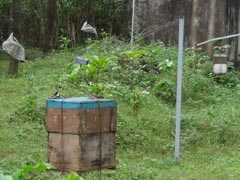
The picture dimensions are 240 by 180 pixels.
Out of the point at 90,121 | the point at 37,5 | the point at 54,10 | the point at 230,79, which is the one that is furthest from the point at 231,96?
the point at 37,5

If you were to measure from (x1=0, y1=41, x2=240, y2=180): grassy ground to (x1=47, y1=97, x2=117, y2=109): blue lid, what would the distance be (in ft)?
1.99

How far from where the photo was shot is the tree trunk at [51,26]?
17.2 m

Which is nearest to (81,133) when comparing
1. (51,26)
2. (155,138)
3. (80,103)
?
(80,103)

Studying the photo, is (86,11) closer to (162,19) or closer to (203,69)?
(162,19)

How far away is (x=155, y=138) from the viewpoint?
771cm

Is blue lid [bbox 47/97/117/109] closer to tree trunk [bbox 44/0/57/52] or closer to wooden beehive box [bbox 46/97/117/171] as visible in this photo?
wooden beehive box [bbox 46/97/117/171]

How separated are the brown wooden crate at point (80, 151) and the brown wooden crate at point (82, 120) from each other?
0.18 feet

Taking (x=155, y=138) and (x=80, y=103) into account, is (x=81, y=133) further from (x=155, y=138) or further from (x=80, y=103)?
(x=155, y=138)

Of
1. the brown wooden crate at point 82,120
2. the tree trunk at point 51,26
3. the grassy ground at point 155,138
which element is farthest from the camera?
the tree trunk at point 51,26

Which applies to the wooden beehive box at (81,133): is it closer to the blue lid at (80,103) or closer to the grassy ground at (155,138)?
the blue lid at (80,103)

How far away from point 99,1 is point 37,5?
2.28 m

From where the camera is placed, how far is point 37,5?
21281 millimetres

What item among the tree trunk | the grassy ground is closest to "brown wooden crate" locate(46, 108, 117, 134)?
the grassy ground

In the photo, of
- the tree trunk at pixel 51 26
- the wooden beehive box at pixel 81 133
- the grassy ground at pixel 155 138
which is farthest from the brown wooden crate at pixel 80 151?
the tree trunk at pixel 51 26
